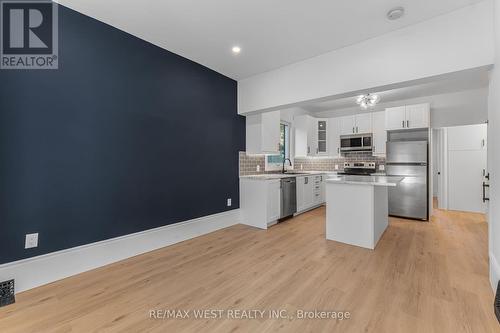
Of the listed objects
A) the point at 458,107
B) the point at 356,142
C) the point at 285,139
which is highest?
the point at 458,107

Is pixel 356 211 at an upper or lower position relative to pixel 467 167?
lower

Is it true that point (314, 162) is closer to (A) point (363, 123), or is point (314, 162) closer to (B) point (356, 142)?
(B) point (356, 142)

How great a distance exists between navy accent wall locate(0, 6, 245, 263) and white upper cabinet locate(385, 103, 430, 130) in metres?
4.02

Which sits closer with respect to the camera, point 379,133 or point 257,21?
point 257,21

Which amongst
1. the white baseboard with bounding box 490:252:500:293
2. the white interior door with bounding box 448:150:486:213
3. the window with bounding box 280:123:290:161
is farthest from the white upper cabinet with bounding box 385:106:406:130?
the white baseboard with bounding box 490:252:500:293

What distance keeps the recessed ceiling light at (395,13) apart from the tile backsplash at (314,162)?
3039mm

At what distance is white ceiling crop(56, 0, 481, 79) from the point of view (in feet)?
7.38

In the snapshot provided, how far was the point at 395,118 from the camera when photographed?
489cm

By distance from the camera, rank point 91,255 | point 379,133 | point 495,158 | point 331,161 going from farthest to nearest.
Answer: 1. point 331,161
2. point 379,133
3. point 91,255
4. point 495,158

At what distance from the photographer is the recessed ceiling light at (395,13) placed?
2.30 m

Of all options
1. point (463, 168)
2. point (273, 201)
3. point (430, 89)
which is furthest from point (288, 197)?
point (463, 168)

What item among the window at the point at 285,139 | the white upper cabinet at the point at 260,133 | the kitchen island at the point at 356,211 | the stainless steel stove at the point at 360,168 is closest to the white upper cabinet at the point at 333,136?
the stainless steel stove at the point at 360,168

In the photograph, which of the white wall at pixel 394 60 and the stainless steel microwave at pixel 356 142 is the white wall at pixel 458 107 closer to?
the stainless steel microwave at pixel 356 142

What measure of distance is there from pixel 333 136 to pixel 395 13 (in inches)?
151
